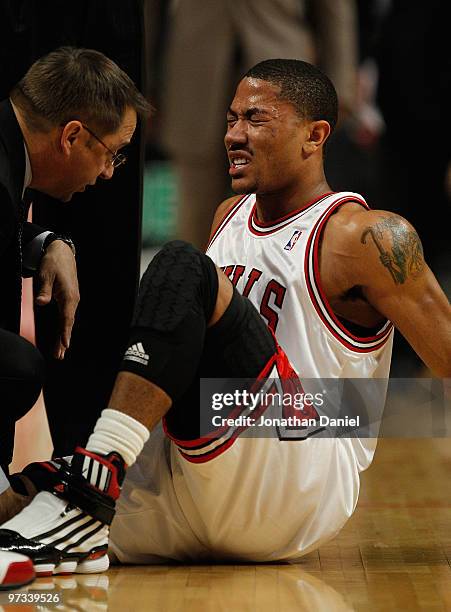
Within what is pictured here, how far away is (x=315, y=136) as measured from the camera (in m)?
3.24

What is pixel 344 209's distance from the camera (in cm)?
307

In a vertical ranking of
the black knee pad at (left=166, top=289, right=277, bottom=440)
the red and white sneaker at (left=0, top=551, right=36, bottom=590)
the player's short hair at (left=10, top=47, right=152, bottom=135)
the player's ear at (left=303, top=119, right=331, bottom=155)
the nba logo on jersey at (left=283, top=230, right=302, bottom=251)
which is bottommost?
the red and white sneaker at (left=0, top=551, right=36, bottom=590)

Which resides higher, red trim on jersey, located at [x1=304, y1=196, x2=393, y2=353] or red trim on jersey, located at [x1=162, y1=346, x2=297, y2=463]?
red trim on jersey, located at [x1=304, y1=196, x2=393, y2=353]

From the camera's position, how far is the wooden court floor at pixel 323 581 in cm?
242

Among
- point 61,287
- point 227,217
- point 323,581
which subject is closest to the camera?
point 323,581

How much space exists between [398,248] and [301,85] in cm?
59

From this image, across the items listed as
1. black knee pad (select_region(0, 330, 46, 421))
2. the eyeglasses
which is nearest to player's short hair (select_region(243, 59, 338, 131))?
the eyeglasses

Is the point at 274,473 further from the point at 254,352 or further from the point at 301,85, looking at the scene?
the point at 301,85

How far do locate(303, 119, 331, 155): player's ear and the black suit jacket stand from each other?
769mm

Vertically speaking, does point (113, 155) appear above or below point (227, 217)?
above

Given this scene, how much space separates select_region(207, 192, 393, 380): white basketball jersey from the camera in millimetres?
2945

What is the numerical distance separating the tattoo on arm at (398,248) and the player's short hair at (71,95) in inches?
28.0

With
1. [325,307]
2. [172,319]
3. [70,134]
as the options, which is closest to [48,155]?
[70,134]

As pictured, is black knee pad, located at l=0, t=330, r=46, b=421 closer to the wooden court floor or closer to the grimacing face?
the wooden court floor
